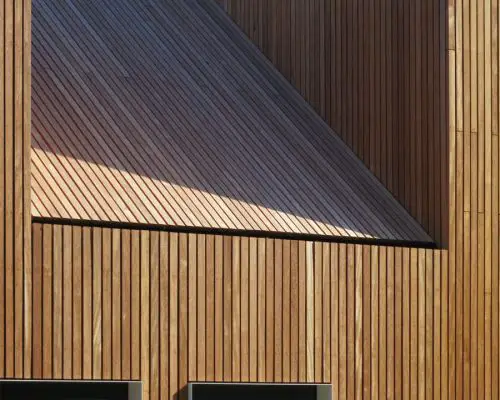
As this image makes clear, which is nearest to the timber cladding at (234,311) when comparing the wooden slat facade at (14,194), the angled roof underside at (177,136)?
the wooden slat facade at (14,194)

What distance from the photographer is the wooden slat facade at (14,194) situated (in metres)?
13.5

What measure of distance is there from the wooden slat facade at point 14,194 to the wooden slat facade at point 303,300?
0.20 feet

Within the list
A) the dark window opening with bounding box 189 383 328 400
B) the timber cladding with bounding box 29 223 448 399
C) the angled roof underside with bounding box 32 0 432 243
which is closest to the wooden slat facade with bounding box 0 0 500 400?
the timber cladding with bounding box 29 223 448 399

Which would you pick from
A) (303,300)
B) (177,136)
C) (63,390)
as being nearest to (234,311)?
(303,300)

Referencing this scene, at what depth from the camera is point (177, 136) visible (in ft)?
57.4

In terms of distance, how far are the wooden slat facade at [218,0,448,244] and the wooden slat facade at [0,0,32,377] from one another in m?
6.20

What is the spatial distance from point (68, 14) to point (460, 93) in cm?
575

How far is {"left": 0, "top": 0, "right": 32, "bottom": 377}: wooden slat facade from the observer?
13531 mm

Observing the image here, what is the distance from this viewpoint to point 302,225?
55.1ft

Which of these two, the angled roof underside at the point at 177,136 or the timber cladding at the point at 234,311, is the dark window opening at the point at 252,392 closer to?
the timber cladding at the point at 234,311

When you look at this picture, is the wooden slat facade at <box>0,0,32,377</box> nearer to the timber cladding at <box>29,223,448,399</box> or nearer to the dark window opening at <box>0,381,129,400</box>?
the timber cladding at <box>29,223,448,399</box>

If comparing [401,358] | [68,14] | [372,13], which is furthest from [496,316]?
[68,14]

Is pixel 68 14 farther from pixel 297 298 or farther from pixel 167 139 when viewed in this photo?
pixel 297 298

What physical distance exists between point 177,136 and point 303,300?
3.01 m
